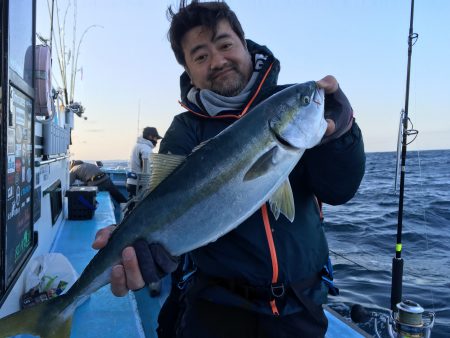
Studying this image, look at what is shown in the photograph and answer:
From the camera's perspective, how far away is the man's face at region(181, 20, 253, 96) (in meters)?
2.61

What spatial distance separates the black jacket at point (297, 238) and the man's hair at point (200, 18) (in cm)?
98

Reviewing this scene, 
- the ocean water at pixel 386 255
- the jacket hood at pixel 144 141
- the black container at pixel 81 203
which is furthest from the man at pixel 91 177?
the ocean water at pixel 386 255

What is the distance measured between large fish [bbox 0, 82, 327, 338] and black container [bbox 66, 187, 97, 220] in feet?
19.5

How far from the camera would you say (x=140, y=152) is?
10312mm

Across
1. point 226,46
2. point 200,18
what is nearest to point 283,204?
point 226,46

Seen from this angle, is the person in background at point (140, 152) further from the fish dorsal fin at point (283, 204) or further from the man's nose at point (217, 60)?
the fish dorsal fin at point (283, 204)

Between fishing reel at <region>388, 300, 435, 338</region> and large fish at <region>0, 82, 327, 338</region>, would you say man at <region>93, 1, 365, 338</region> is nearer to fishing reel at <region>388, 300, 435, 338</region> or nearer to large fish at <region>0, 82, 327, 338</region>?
large fish at <region>0, 82, 327, 338</region>

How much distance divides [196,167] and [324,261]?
3.13 ft

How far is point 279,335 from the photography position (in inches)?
86.5

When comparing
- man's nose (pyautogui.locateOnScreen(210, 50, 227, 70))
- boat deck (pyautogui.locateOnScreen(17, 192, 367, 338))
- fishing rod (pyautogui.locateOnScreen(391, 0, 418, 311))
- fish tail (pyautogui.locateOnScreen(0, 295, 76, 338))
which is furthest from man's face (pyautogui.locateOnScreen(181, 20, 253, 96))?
fishing rod (pyautogui.locateOnScreen(391, 0, 418, 311))

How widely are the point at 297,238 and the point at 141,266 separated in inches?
34.5

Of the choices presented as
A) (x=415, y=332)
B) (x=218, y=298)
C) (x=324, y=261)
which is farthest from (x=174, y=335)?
(x=415, y=332)

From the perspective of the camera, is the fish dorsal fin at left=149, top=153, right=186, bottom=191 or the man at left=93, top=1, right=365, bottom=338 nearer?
the man at left=93, top=1, right=365, bottom=338

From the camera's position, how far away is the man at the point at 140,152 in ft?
33.9
